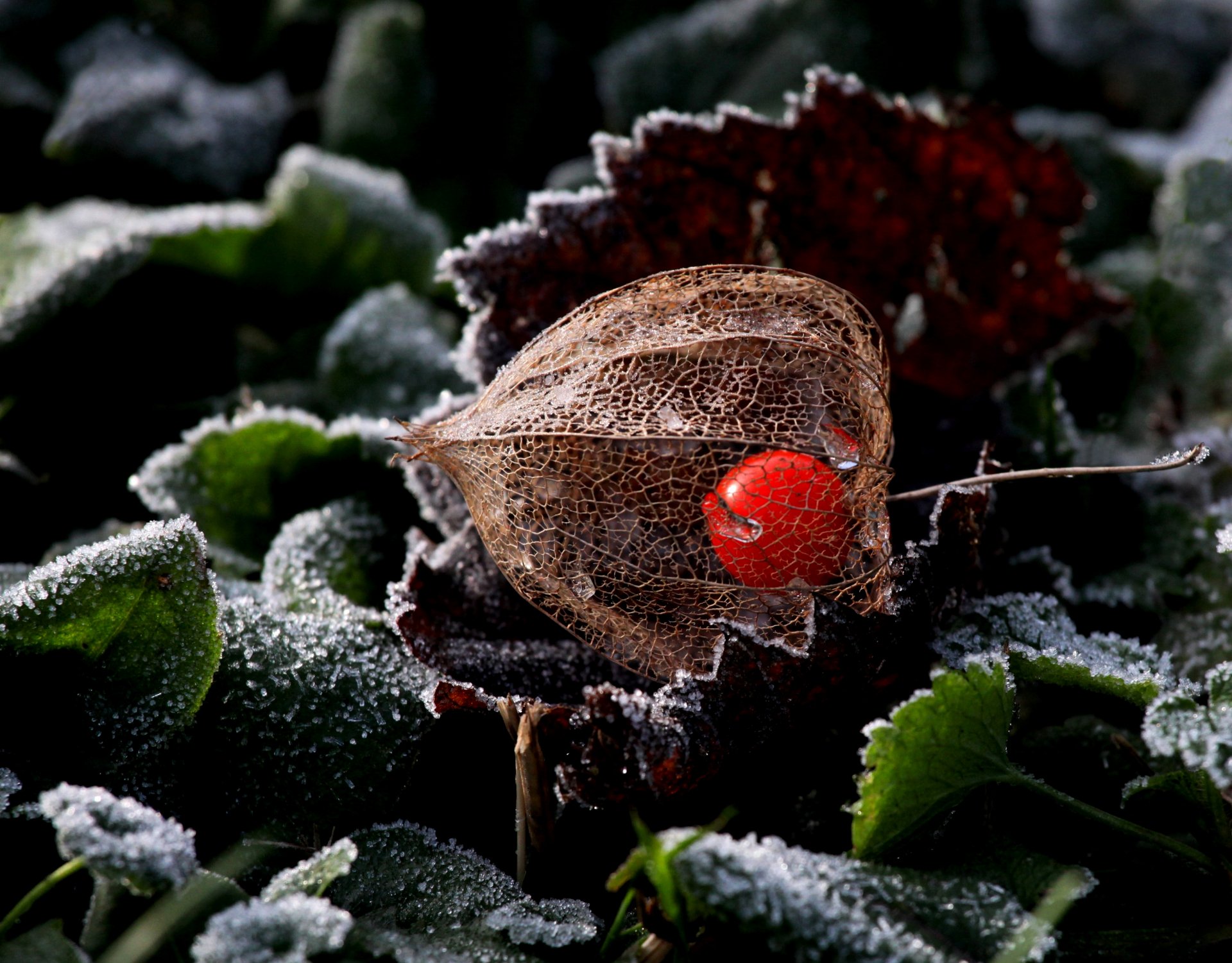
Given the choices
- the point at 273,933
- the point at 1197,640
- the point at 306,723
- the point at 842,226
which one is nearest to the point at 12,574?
the point at 306,723

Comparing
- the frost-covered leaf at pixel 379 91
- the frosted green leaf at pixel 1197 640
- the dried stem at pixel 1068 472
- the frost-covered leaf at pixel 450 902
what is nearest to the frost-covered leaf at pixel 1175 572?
the frosted green leaf at pixel 1197 640

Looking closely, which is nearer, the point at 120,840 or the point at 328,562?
the point at 120,840

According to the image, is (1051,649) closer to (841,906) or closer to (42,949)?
(841,906)

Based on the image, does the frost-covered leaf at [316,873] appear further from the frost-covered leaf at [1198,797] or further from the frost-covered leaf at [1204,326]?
the frost-covered leaf at [1204,326]

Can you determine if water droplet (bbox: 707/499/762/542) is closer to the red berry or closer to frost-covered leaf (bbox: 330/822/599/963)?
the red berry

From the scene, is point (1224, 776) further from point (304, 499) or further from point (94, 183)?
point (94, 183)

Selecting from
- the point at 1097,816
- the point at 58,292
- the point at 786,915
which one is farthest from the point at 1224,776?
the point at 58,292
